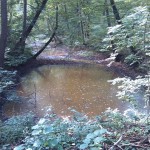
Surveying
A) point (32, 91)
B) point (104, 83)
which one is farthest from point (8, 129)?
point (104, 83)

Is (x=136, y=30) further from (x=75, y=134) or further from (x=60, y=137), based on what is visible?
(x=60, y=137)

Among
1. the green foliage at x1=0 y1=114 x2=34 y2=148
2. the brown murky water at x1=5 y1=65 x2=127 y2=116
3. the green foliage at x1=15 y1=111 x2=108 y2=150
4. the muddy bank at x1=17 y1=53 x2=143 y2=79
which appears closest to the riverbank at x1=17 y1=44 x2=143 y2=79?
the muddy bank at x1=17 y1=53 x2=143 y2=79

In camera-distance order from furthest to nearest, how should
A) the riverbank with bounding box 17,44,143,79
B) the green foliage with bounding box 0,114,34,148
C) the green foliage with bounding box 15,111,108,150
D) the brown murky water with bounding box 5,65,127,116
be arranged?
the riverbank with bounding box 17,44,143,79
the brown murky water with bounding box 5,65,127,116
the green foliage with bounding box 0,114,34,148
the green foliage with bounding box 15,111,108,150

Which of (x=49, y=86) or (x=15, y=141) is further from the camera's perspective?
(x=49, y=86)

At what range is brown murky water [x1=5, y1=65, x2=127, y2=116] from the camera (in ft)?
29.0

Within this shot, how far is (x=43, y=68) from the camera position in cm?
1532

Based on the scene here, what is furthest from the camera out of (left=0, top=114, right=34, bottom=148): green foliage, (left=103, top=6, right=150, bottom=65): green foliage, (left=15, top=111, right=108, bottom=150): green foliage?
(left=103, top=6, right=150, bottom=65): green foliage

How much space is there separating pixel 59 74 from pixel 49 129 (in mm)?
11279

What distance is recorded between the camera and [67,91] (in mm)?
10742

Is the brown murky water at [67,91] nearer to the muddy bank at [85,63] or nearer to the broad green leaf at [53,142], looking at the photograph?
the muddy bank at [85,63]

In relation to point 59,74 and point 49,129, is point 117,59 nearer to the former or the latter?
point 59,74

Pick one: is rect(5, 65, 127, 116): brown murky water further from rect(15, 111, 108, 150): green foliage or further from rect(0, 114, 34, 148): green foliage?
rect(15, 111, 108, 150): green foliage

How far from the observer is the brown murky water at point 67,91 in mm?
8836

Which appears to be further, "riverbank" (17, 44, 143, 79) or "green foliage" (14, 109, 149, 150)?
"riverbank" (17, 44, 143, 79)
